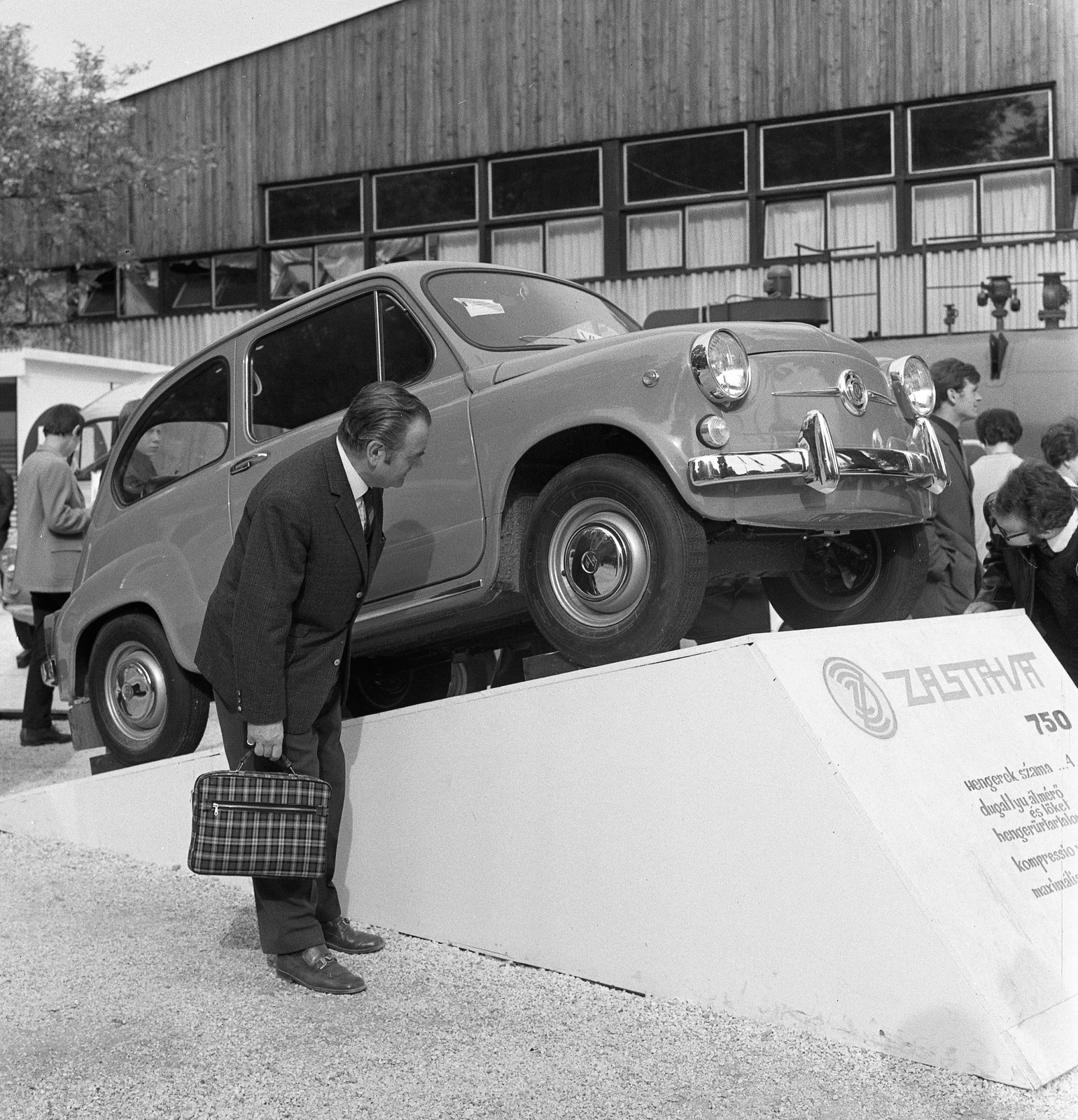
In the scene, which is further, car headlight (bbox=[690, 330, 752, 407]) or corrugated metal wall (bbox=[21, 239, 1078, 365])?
corrugated metal wall (bbox=[21, 239, 1078, 365])

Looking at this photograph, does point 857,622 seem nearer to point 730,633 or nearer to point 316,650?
point 730,633

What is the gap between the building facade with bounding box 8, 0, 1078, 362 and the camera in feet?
61.8

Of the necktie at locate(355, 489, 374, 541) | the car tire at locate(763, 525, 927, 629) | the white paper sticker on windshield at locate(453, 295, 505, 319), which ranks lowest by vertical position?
the car tire at locate(763, 525, 927, 629)

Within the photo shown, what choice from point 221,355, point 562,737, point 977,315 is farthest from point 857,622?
point 977,315

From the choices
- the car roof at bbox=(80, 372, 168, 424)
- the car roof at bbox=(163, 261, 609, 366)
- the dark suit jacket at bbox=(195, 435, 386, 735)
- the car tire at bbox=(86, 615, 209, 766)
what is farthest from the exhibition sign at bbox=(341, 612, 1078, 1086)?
the car roof at bbox=(80, 372, 168, 424)

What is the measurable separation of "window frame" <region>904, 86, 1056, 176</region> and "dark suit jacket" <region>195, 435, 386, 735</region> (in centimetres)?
1692

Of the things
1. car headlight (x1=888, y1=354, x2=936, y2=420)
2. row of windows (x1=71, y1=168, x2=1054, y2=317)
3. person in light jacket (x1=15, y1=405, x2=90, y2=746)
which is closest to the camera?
car headlight (x1=888, y1=354, x2=936, y2=420)

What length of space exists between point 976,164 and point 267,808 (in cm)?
1768

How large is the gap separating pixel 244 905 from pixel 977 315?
50.5 feet

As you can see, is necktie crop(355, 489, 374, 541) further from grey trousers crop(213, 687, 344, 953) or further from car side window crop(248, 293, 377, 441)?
car side window crop(248, 293, 377, 441)

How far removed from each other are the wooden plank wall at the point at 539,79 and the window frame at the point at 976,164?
0.46 feet

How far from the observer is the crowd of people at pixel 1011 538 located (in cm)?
489

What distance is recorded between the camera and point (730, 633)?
577cm

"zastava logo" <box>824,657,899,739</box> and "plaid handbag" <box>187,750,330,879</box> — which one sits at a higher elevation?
"zastava logo" <box>824,657,899,739</box>
